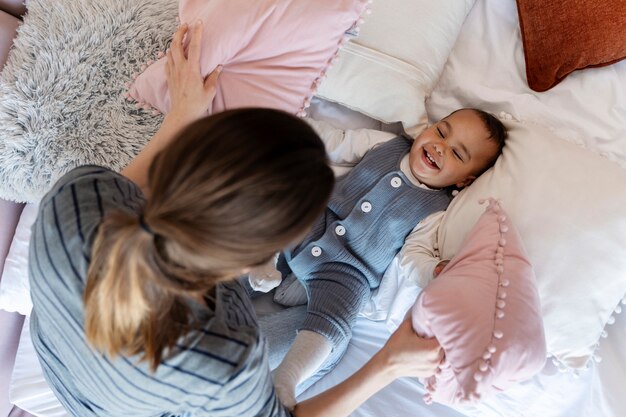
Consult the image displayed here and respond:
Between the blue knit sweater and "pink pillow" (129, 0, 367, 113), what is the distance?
25cm

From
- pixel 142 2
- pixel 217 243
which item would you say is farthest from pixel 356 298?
pixel 142 2

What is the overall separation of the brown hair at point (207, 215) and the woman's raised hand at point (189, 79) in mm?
433

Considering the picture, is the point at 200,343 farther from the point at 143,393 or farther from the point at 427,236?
the point at 427,236

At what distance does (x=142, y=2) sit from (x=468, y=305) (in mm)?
979

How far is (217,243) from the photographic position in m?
0.56

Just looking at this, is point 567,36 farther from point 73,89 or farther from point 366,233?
point 73,89

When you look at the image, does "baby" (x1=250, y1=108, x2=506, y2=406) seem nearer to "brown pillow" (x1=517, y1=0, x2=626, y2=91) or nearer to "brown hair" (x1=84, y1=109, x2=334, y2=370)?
"brown pillow" (x1=517, y1=0, x2=626, y2=91)

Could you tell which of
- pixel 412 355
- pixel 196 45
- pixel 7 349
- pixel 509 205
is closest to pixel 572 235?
pixel 509 205

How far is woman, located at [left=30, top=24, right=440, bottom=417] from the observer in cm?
55

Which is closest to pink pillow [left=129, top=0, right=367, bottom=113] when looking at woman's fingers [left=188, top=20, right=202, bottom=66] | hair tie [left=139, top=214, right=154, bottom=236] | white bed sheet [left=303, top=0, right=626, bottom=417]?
woman's fingers [left=188, top=20, right=202, bottom=66]

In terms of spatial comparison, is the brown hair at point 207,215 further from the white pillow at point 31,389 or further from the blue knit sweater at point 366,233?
the white pillow at point 31,389

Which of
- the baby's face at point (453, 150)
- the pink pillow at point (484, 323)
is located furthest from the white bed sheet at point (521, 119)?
the pink pillow at point (484, 323)

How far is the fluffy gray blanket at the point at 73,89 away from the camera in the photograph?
1.14m

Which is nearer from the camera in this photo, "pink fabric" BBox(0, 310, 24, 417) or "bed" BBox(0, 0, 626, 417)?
"bed" BBox(0, 0, 626, 417)
